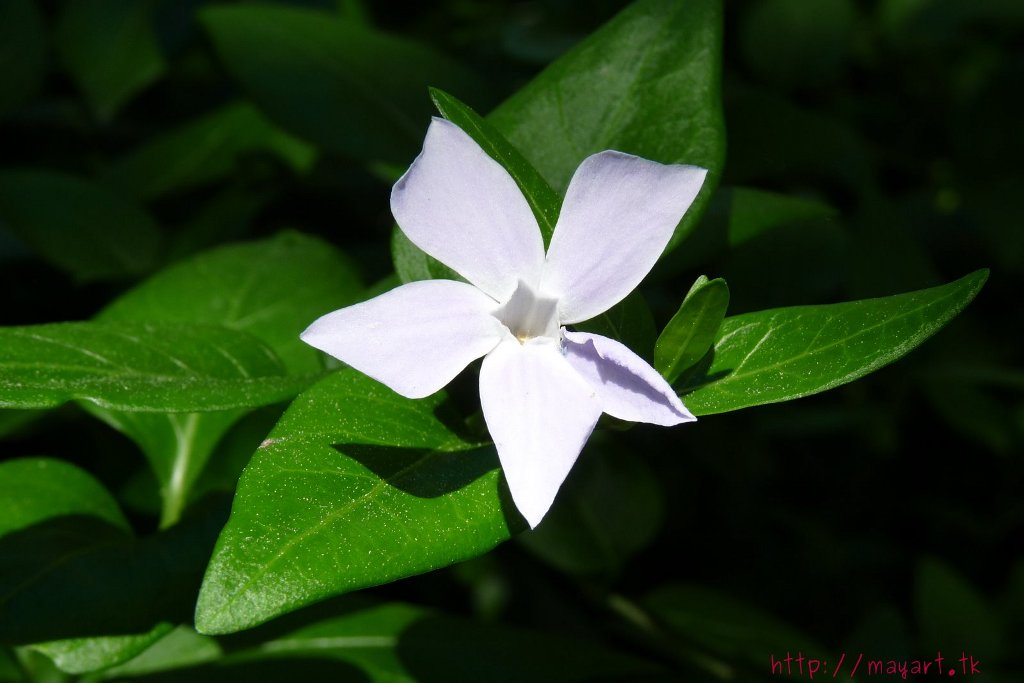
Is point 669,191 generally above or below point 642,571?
above

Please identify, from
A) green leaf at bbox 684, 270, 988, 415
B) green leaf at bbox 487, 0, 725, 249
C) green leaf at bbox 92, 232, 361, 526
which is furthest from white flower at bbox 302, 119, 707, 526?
green leaf at bbox 92, 232, 361, 526

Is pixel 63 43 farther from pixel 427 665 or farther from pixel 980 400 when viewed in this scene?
pixel 980 400

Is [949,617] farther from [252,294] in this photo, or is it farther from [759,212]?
[252,294]

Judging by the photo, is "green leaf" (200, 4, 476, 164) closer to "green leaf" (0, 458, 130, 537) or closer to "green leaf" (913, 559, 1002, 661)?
"green leaf" (0, 458, 130, 537)

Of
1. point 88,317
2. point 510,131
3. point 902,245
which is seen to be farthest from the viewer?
point 902,245

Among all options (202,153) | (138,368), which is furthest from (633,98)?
(202,153)

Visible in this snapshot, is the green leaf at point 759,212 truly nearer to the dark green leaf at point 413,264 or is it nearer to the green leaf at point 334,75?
the dark green leaf at point 413,264

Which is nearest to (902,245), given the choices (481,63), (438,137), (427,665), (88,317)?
(481,63)
